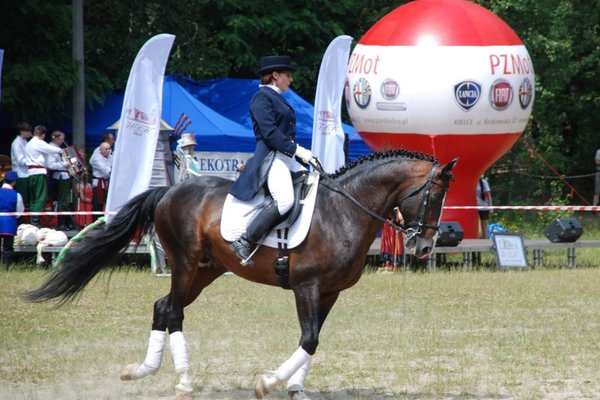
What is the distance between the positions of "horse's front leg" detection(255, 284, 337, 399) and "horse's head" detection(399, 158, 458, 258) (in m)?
0.85

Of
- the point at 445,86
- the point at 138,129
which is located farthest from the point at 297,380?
the point at 445,86

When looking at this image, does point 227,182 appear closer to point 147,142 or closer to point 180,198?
point 180,198

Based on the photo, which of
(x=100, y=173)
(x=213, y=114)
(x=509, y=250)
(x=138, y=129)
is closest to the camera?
(x=138, y=129)

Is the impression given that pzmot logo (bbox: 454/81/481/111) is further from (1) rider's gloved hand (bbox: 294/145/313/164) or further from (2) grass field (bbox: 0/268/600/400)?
(1) rider's gloved hand (bbox: 294/145/313/164)

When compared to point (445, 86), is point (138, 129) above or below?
below

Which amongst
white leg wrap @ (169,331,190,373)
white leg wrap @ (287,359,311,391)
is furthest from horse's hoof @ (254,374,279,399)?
white leg wrap @ (169,331,190,373)

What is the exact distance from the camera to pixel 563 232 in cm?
2169

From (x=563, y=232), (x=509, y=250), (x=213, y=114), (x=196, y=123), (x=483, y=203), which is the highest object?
(x=213, y=114)

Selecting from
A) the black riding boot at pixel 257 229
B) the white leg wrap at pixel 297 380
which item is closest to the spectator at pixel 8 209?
the black riding boot at pixel 257 229

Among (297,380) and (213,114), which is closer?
(297,380)

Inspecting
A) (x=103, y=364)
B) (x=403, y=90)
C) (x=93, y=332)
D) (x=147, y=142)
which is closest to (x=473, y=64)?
(x=403, y=90)

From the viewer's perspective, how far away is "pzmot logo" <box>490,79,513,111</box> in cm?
2253

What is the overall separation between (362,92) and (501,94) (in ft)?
7.93

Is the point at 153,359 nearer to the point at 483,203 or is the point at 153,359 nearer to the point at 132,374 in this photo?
the point at 132,374
